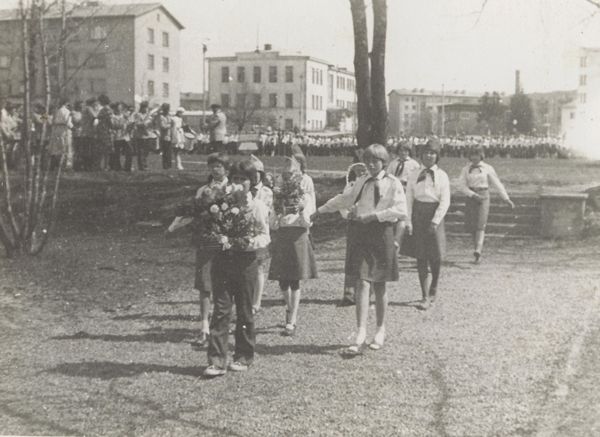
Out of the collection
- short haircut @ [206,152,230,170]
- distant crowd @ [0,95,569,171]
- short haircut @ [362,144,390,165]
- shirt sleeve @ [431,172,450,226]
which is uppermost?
distant crowd @ [0,95,569,171]

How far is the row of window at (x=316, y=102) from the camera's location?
61219mm

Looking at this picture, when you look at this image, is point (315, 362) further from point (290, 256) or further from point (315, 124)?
point (315, 124)

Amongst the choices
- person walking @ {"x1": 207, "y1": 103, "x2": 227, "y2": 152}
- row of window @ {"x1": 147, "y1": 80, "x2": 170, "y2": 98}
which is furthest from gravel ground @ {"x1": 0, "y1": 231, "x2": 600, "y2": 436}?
row of window @ {"x1": 147, "y1": 80, "x2": 170, "y2": 98}

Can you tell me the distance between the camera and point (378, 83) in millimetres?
13086

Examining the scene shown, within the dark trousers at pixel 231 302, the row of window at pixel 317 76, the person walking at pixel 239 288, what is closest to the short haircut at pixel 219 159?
the person walking at pixel 239 288

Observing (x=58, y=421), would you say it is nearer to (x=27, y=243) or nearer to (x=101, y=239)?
(x=27, y=243)

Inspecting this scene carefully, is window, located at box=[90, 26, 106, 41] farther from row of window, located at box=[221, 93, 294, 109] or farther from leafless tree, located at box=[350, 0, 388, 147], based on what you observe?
row of window, located at box=[221, 93, 294, 109]

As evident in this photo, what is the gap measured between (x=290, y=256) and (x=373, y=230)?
92 centimetres

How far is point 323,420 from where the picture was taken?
165 inches

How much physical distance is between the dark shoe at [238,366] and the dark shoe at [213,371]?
102mm

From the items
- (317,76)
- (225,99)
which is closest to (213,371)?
(225,99)

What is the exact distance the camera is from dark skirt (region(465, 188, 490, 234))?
31.8 feet

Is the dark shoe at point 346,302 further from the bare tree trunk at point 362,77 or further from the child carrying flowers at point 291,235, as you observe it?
the bare tree trunk at point 362,77

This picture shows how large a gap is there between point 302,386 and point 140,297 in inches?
134
